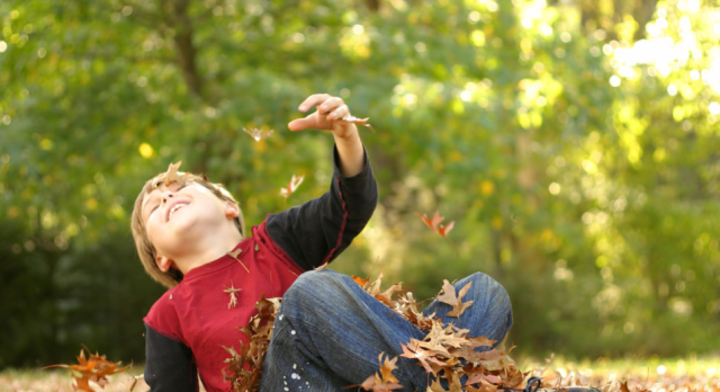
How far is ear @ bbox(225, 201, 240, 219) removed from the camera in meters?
2.76

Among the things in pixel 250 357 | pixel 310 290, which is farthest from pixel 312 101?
pixel 250 357

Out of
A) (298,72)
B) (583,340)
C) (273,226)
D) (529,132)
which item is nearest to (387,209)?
(529,132)

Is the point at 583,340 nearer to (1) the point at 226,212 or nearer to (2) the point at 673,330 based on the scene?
(2) the point at 673,330

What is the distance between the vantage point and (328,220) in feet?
8.55

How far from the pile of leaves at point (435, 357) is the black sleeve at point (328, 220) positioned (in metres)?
0.35

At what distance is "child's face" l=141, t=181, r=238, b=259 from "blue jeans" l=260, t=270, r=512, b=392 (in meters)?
0.57

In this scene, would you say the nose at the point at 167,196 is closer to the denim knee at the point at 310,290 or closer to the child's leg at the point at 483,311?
the denim knee at the point at 310,290

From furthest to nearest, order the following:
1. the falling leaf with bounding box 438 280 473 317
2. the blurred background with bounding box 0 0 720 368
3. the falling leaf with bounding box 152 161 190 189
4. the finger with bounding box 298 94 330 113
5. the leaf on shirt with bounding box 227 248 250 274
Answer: the blurred background with bounding box 0 0 720 368
the falling leaf with bounding box 152 161 190 189
the leaf on shirt with bounding box 227 248 250 274
the falling leaf with bounding box 438 280 473 317
the finger with bounding box 298 94 330 113

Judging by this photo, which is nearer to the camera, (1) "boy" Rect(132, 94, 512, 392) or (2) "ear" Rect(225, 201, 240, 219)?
(1) "boy" Rect(132, 94, 512, 392)

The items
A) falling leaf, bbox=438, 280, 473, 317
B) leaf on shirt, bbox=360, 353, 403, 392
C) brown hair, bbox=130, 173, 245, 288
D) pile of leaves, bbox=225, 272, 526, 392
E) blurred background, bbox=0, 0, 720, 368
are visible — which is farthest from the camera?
blurred background, bbox=0, 0, 720, 368

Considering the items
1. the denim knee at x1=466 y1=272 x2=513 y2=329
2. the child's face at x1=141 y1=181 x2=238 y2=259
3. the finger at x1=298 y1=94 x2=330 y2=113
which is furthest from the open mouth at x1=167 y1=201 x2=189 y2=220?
Answer: the denim knee at x1=466 y1=272 x2=513 y2=329

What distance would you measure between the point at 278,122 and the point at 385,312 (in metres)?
3.78

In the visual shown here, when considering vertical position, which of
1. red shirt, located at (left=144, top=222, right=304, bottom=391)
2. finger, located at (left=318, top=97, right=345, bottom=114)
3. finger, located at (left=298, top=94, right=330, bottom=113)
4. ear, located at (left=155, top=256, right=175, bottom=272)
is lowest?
ear, located at (left=155, top=256, right=175, bottom=272)

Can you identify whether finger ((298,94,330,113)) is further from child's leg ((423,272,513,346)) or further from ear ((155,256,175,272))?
ear ((155,256,175,272))
